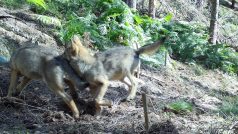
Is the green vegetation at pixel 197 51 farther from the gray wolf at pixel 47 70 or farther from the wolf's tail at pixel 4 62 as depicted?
the gray wolf at pixel 47 70

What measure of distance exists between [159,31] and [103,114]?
298 inches

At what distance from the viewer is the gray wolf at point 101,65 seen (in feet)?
25.6

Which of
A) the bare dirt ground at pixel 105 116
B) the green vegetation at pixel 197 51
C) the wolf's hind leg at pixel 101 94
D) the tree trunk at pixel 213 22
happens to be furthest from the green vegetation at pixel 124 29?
the wolf's hind leg at pixel 101 94

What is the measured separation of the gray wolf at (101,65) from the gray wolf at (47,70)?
7.2 inches

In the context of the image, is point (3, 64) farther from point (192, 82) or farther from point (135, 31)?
point (192, 82)

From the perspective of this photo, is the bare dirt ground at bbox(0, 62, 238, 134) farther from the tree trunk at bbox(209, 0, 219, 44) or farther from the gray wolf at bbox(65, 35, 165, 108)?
the tree trunk at bbox(209, 0, 219, 44)

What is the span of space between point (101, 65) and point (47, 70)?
1.10 meters

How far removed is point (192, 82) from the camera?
43.9 feet

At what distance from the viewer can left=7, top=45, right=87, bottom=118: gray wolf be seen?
7453 mm

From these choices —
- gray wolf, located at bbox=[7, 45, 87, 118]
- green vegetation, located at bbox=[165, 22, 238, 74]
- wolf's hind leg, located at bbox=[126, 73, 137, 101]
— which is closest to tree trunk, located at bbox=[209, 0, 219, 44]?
green vegetation, located at bbox=[165, 22, 238, 74]

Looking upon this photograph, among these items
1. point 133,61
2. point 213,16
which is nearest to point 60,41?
point 133,61

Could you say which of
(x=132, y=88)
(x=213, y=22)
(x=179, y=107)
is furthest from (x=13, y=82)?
(x=213, y=22)

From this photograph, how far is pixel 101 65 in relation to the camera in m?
8.10

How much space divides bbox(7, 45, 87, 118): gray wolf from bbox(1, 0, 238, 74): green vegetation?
11.7ft
